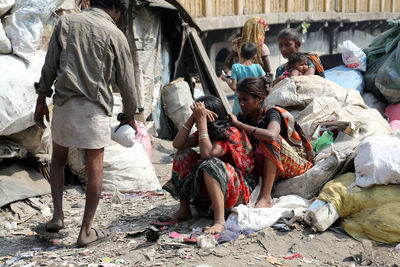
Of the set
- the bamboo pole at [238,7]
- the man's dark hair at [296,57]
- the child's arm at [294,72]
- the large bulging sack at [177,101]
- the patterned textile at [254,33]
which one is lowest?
the large bulging sack at [177,101]

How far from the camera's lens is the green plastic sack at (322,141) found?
4242 millimetres

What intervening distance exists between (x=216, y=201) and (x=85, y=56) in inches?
45.6

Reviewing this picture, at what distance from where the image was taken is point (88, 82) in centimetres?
303

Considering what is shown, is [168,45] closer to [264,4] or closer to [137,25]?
[137,25]

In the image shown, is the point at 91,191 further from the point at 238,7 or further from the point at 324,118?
the point at 238,7

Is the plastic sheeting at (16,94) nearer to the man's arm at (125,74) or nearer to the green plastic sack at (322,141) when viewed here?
the man's arm at (125,74)

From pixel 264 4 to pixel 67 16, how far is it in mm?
10592

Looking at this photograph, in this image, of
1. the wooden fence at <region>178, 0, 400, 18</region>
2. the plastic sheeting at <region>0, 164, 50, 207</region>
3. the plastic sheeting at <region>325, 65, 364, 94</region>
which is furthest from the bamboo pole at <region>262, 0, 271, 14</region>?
the plastic sheeting at <region>0, 164, 50, 207</region>

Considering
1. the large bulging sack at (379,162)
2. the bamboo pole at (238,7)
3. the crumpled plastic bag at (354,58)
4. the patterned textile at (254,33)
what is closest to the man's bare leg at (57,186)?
the large bulging sack at (379,162)

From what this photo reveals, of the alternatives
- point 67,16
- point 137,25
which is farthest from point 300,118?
point 137,25

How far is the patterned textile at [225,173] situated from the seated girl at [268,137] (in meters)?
0.10

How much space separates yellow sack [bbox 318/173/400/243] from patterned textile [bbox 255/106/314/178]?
29cm

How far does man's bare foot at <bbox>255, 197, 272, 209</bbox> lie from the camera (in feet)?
11.5

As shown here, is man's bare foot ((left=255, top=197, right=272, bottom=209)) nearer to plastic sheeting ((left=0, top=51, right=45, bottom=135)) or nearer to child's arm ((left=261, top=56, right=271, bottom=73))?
plastic sheeting ((left=0, top=51, right=45, bottom=135))
